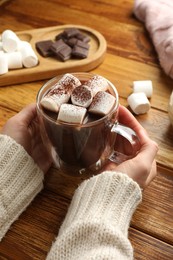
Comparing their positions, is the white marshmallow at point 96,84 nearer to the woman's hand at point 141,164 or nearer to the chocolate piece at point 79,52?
the woman's hand at point 141,164

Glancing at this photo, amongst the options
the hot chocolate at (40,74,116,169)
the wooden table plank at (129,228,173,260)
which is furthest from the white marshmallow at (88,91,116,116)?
the wooden table plank at (129,228,173,260)

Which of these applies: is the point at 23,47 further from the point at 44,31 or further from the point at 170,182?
the point at 170,182

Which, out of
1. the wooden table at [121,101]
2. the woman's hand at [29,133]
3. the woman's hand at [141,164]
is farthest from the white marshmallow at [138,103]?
the woman's hand at [29,133]

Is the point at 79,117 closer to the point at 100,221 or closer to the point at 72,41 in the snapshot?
the point at 100,221

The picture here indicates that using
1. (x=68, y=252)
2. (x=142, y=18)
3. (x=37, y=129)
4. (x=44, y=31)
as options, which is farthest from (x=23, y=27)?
(x=68, y=252)

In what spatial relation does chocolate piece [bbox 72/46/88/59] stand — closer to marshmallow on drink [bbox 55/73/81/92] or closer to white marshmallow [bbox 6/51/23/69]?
white marshmallow [bbox 6/51/23/69]

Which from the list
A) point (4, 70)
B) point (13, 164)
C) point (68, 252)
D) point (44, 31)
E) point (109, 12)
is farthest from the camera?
point (109, 12)
